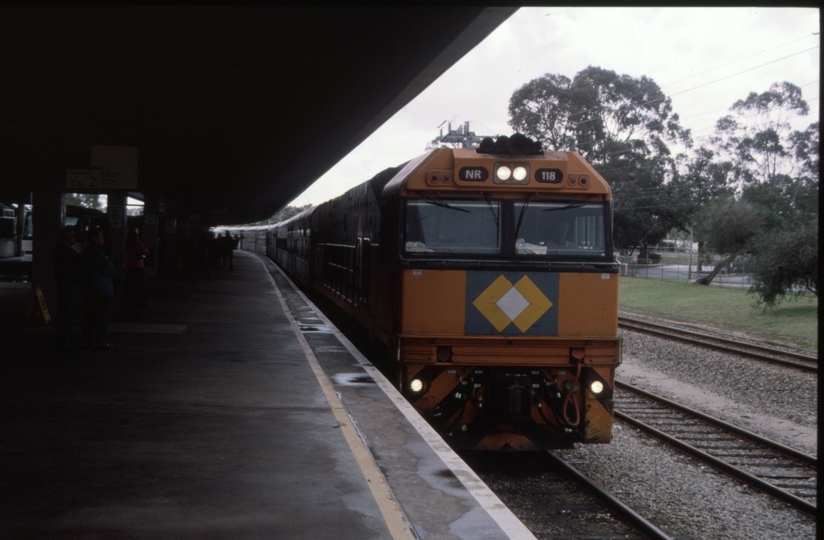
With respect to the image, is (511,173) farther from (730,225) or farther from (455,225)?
(730,225)

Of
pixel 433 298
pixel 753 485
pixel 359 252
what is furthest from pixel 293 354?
pixel 753 485

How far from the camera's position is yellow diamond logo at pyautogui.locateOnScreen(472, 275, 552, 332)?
862 centimetres

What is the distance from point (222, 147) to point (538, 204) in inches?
472

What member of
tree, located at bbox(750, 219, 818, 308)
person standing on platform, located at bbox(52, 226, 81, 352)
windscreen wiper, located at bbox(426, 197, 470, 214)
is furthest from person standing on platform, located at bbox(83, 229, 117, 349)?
tree, located at bbox(750, 219, 818, 308)

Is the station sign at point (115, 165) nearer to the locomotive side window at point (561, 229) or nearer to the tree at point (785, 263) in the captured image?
the locomotive side window at point (561, 229)

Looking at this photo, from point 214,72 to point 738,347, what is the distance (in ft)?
44.1

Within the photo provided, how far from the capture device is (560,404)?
28.3 ft

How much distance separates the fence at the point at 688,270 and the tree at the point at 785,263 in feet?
42.4

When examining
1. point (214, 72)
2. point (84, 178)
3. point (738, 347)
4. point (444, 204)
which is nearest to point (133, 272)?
point (84, 178)

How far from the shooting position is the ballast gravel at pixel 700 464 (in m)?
7.43

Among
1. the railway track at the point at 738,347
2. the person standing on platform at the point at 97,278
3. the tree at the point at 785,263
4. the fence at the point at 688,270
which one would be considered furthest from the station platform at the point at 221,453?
the fence at the point at 688,270

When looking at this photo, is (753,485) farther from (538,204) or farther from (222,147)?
(222,147)

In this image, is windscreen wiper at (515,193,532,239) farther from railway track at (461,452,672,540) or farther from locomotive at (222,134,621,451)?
railway track at (461,452,672,540)

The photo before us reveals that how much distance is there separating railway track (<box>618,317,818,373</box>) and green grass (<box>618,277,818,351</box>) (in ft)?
2.06
